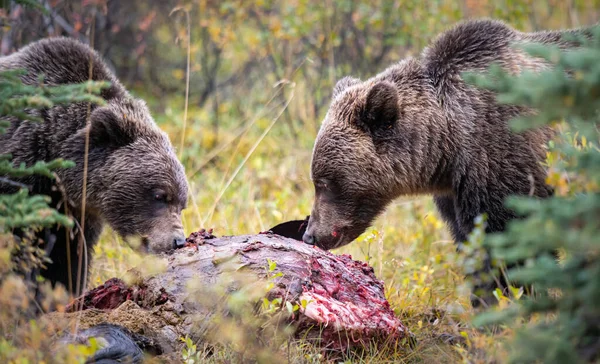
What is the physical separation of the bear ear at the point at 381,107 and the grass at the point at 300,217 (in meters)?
0.92

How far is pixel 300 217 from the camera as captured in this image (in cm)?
818

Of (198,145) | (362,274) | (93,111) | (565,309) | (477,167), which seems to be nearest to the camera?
(565,309)

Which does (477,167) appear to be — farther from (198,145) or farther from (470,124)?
(198,145)

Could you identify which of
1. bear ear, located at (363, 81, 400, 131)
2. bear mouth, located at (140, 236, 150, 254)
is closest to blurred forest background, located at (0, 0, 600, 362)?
bear mouth, located at (140, 236, 150, 254)

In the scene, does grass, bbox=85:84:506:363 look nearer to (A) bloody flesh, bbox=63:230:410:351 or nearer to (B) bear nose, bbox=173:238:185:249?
(A) bloody flesh, bbox=63:230:410:351

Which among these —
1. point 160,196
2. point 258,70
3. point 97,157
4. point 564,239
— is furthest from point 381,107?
point 258,70

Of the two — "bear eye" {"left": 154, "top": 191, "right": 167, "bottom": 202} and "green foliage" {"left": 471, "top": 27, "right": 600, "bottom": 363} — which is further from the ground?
"green foliage" {"left": 471, "top": 27, "right": 600, "bottom": 363}

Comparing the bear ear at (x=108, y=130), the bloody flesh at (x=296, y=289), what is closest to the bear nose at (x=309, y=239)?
the bloody flesh at (x=296, y=289)

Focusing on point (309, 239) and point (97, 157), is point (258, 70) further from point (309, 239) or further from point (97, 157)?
point (309, 239)

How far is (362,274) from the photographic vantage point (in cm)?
494

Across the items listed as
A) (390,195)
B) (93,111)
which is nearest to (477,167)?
(390,195)

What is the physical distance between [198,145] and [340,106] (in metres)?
4.81

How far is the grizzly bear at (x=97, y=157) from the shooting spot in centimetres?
559

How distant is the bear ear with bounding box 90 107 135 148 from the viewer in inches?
220
